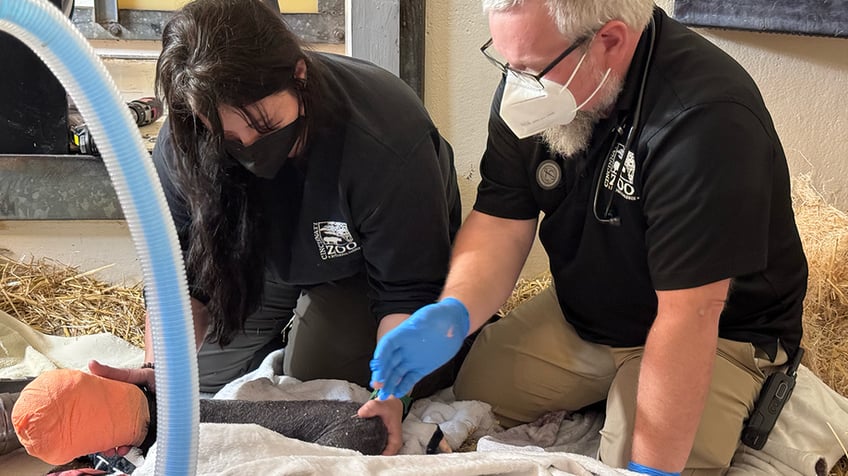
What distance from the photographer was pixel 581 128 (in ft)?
4.37

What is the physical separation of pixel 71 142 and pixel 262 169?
40.8 inches

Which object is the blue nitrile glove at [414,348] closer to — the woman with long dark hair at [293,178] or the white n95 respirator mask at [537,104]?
the woman with long dark hair at [293,178]

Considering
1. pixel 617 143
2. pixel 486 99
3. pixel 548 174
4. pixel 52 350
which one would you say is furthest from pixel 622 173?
pixel 52 350

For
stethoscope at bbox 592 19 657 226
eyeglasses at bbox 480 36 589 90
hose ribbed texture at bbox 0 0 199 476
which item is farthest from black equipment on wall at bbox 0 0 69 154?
hose ribbed texture at bbox 0 0 199 476

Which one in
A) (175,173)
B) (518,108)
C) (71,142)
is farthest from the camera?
(71,142)

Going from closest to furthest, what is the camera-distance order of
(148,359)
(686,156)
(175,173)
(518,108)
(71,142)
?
(686,156), (518,108), (175,173), (148,359), (71,142)

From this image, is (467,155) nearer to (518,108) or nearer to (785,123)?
(785,123)

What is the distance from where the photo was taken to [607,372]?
63.4 inches

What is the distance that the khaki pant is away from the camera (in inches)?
55.0

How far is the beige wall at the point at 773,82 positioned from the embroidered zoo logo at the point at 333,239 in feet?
2.55

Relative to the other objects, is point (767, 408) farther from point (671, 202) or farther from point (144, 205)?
point (144, 205)

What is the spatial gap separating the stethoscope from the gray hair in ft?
0.21

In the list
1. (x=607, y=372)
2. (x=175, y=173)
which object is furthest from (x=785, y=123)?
(x=175, y=173)

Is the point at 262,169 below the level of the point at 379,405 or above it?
above
